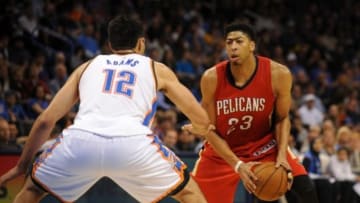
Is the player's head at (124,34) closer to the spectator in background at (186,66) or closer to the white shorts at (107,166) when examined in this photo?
the white shorts at (107,166)

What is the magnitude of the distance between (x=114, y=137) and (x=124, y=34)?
72cm

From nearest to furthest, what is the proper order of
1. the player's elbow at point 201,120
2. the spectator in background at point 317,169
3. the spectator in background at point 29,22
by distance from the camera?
1. the player's elbow at point 201,120
2. the spectator in background at point 317,169
3. the spectator in background at point 29,22

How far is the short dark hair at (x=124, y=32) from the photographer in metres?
5.02

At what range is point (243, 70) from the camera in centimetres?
637

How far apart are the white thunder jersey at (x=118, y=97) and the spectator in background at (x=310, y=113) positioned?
9.31 m

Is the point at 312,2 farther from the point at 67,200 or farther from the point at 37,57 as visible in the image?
the point at 67,200

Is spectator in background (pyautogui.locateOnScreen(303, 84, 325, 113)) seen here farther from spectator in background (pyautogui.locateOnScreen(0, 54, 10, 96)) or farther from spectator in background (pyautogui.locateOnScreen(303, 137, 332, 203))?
spectator in background (pyautogui.locateOnScreen(0, 54, 10, 96))

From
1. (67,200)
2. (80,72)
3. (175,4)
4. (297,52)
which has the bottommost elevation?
(297,52)

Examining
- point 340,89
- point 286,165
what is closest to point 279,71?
point 286,165

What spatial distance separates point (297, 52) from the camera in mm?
17078

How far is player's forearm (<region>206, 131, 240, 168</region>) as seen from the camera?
6.00m

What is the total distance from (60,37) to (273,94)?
263 inches

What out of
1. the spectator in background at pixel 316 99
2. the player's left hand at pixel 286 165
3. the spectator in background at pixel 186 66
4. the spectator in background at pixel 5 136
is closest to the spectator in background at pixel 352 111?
the spectator in background at pixel 316 99

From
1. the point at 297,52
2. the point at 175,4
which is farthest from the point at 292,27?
the point at 175,4
